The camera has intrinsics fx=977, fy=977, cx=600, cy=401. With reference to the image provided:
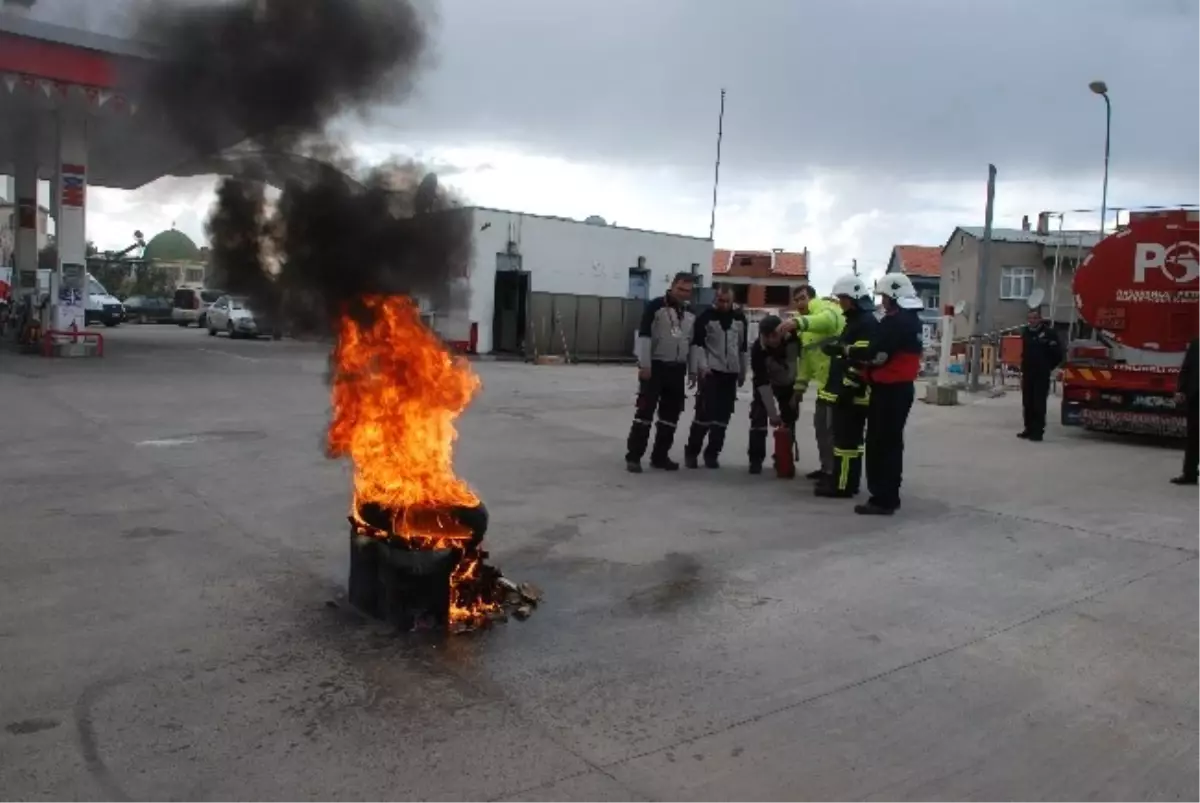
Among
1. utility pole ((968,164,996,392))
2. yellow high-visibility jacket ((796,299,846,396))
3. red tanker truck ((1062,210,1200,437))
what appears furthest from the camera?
utility pole ((968,164,996,392))

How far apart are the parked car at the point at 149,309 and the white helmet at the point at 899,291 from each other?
123 feet

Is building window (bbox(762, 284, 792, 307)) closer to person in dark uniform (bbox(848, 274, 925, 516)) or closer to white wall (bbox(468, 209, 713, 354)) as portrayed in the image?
white wall (bbox(468, 209, 713, 354))

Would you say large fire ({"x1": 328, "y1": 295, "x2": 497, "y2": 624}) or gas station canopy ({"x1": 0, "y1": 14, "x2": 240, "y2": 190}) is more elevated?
gas station canopy ({"x1": 0, "y1": 14, "x2": 240, "y2": 190})

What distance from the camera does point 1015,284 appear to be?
1713 inches

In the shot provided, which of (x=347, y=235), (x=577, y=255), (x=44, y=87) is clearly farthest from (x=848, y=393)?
(x=577, y=255)

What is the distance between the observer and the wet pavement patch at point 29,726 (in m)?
3.41

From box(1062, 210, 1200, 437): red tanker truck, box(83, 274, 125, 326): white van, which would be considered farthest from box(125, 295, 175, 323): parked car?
box(1062, 210, 1200, 437): red tanker truck

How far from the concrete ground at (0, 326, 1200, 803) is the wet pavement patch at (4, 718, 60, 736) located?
0.4 inches

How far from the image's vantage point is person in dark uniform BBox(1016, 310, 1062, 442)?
12211mm

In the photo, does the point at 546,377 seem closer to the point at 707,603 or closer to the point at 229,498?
the point at 229,498

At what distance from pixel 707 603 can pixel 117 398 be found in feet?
34.5

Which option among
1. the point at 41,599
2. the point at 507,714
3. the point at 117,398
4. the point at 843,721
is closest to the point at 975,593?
the point at 843,721

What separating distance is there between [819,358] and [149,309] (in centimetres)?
3801

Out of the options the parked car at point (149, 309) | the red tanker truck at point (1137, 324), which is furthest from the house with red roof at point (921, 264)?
the red tanker truck at point (1137, 324)
